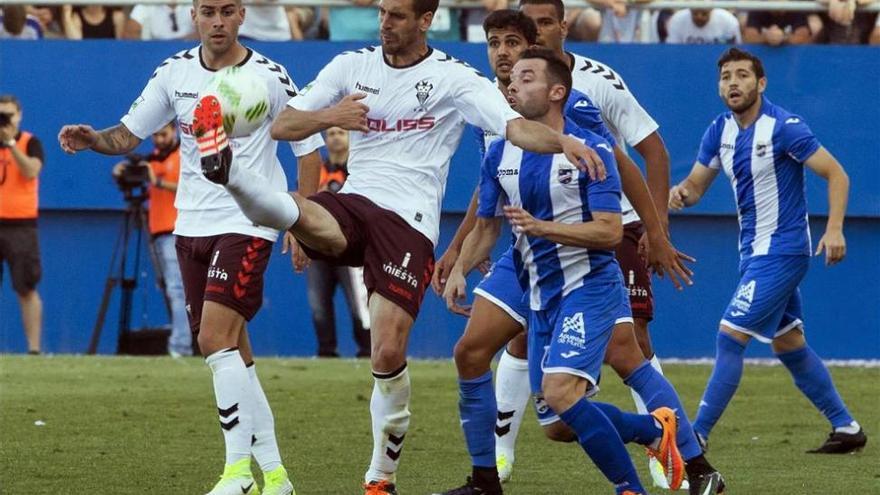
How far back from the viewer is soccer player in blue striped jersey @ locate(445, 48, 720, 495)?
793 centimetres

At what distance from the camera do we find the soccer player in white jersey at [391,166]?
336 inches

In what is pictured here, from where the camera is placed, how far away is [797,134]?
11.2m

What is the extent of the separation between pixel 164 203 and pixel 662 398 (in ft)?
32.2

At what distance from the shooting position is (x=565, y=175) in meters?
8.16

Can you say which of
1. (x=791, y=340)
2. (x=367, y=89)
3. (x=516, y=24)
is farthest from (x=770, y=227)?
(x=367, y=89)

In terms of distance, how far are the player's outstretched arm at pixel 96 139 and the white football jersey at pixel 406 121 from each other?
3.58 feet

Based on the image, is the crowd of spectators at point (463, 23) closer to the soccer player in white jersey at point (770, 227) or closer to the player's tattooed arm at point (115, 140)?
the soccer player in white jersey at point (770, 227)

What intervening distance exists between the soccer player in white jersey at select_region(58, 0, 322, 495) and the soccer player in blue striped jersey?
126 cm

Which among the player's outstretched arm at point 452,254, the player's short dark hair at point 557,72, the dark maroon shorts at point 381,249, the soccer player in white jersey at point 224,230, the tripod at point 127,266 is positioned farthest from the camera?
the tripod at point 127,266

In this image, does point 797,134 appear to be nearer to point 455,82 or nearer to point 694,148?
point 455,82

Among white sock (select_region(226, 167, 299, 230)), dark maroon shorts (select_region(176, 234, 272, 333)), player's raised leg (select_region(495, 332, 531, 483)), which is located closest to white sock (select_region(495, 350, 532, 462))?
player's raised leg (select_region(495, 332, 531, 483))

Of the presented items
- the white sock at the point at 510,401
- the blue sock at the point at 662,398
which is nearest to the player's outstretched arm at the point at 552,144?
the blue sock at the point at 662,398

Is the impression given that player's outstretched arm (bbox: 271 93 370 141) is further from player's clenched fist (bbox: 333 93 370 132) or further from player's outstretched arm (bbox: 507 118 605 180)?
player's outstretched arm (bbox: 507 118 605 180)

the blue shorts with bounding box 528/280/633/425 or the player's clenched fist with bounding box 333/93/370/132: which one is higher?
the player's clenched fist with bounding box 333/93/370/132
